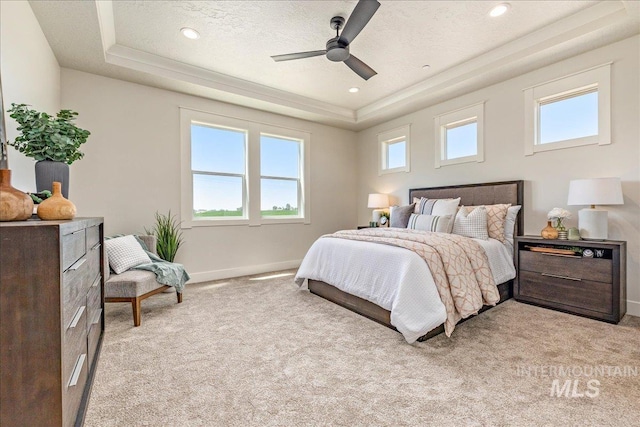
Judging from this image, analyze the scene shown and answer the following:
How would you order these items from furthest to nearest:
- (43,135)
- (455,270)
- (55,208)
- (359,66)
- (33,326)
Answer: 1. (359,66)
2. (455,270)
3. (43,135)
4. (55,208)
5. (33,326)

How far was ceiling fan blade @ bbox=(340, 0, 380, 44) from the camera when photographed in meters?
2.08

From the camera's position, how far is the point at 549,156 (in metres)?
3.45

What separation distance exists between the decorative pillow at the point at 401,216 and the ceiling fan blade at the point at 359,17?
2476mm

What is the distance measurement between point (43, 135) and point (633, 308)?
5080 mm

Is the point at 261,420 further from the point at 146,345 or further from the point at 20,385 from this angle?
the point at 146,345

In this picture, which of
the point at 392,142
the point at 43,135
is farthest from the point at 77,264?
the point at 392,142

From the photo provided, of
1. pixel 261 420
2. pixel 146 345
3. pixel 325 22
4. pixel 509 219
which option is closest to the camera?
pixel 261 420

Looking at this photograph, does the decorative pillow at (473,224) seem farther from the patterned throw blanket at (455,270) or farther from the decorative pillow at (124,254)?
the decorative pillow at (124,254)

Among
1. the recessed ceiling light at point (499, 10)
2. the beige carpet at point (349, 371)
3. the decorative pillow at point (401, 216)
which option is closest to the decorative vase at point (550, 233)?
the beige carpet at point (349, 371)

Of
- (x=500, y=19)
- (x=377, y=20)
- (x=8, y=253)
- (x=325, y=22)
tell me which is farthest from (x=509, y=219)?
(x=8, y=253)

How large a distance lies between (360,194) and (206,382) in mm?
4889

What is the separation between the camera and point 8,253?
0.93 metres

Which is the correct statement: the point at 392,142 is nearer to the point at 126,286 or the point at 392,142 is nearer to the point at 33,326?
the point at 126,286

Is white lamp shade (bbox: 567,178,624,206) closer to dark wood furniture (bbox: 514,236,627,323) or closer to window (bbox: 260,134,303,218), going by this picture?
dark wood furniture (bbox: 514,236,627,323)
